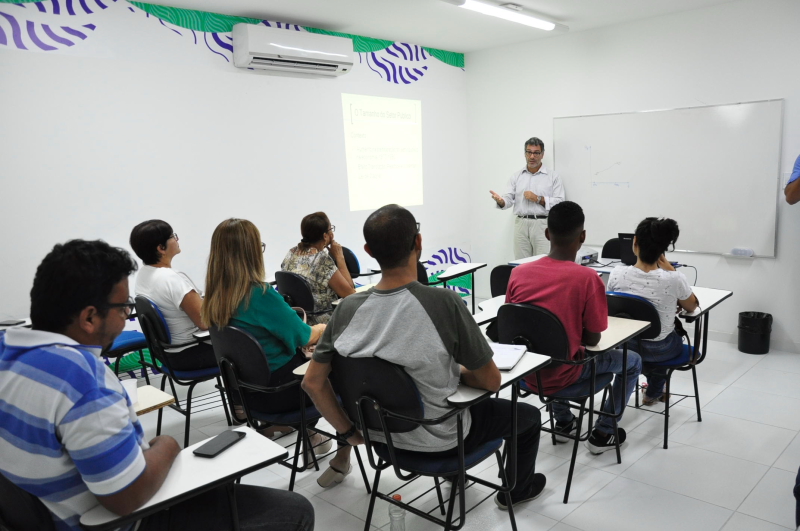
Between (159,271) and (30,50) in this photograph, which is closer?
(159,271)

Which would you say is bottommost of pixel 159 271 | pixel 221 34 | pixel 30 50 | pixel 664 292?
pixel 664 292

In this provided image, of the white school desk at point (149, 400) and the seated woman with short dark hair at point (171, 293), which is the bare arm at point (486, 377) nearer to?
the white school desk at point (149, 400)

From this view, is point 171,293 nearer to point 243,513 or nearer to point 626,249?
point 243,513

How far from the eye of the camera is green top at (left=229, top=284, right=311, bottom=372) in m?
2.50

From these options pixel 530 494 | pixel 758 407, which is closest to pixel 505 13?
pixel 758 407

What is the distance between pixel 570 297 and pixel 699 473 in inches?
47.4

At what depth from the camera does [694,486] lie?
2689 millimetres

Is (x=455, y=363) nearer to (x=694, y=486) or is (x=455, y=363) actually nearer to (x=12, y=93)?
(x=694, y=486)

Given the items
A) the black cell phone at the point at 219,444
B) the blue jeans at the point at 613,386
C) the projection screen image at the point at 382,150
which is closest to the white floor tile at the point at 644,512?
the blue jeans at the point at 613,386

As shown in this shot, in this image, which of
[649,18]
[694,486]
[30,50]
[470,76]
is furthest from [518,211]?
[30,50]

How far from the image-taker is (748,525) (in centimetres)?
237

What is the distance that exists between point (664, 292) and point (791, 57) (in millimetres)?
2887

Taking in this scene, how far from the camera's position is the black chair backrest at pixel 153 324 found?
3.05m

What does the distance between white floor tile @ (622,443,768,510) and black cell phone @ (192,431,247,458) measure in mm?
2057
